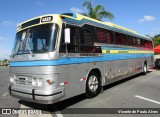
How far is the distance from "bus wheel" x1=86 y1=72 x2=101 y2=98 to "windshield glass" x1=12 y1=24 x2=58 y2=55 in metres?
2.39

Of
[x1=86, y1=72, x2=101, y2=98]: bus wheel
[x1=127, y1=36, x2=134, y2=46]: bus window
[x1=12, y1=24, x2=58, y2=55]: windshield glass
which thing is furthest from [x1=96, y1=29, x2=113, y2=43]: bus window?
[x1=12, y1=24, x2=58, y2=55]: windshield glass

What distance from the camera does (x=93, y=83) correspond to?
8.61 m

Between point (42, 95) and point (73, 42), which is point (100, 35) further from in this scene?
point (42, 95)

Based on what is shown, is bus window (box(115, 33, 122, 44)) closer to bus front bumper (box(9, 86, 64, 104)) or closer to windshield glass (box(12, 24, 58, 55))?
windshield glass (box(12, 24, 58, 55))

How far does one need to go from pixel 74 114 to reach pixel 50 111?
3.02 feet

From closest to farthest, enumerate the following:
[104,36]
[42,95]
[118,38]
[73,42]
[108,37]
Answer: [42,95] → [73,42] → [104,36] → [108,37] → [118,38]

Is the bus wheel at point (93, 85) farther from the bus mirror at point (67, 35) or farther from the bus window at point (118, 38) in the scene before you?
the bus window at point (118, 38)

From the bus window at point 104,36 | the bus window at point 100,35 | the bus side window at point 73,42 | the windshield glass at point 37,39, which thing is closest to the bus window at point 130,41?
the bus window at point 104,36

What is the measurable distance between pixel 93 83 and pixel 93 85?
0.08 m

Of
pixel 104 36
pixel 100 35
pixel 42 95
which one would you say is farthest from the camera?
pixel 104 36

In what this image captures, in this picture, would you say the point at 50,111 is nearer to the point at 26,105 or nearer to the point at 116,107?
the point at 26,105

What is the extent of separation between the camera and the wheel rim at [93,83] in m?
8.40

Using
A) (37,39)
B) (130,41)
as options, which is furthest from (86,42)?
(130,41)

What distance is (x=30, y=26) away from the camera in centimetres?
734
